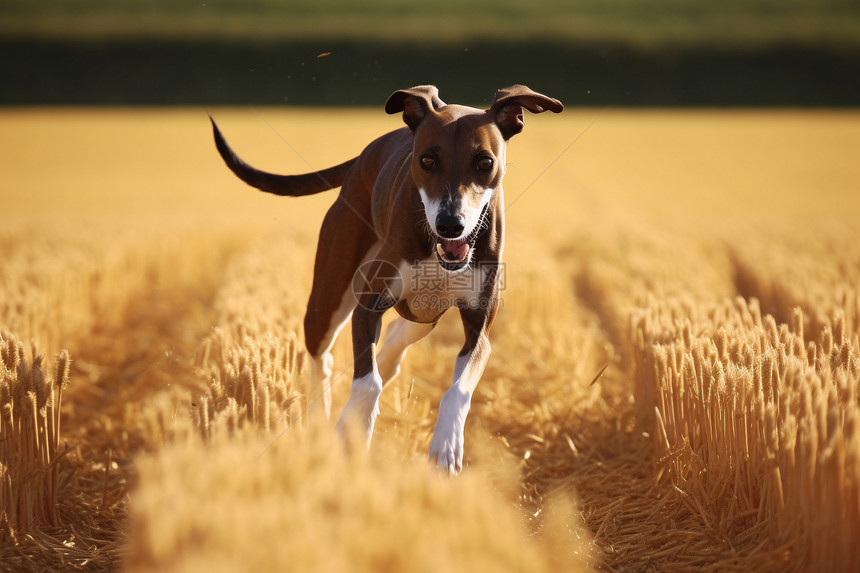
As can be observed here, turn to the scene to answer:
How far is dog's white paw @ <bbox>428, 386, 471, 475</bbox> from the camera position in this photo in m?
4.21

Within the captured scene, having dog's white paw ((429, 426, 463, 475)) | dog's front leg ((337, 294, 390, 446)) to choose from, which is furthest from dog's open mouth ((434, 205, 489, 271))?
dog's white paw ((429, 426, 463, 475))

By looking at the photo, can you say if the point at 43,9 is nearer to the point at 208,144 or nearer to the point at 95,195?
the point at 208,144

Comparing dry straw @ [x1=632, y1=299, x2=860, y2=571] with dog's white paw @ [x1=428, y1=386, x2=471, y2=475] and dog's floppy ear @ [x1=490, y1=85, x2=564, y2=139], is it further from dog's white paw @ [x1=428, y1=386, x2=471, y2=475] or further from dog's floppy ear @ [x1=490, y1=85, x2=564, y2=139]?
dog's floppy ear @ [x1=490, y1=85, x2=564, y2=139]

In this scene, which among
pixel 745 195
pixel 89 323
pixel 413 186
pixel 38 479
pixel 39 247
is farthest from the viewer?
pixel 745 195

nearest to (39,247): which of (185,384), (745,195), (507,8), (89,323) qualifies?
(89,323)

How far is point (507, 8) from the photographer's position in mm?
62469

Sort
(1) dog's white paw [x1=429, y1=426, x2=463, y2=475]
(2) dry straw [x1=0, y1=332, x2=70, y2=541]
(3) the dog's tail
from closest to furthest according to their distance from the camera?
(1) dog's white paw [x1=429, y1=426, x2=463, y2=475] → (2) dry straw [x1=0, y1=332, x2=70, y2=541] → (3) the dog's tail

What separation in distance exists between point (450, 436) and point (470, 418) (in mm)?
2077

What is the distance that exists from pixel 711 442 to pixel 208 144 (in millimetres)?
25221

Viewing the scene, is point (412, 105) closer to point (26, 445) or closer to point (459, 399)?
point (459, 399)

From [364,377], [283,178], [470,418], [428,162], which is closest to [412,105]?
[428,162]

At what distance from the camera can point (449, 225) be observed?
4.27 metres

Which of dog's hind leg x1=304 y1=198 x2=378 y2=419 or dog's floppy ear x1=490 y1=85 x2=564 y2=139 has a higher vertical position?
dog's floppy ear x1=490 y1=85 x2=564 y2=139

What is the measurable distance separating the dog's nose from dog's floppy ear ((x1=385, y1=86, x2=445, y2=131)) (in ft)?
2.80
